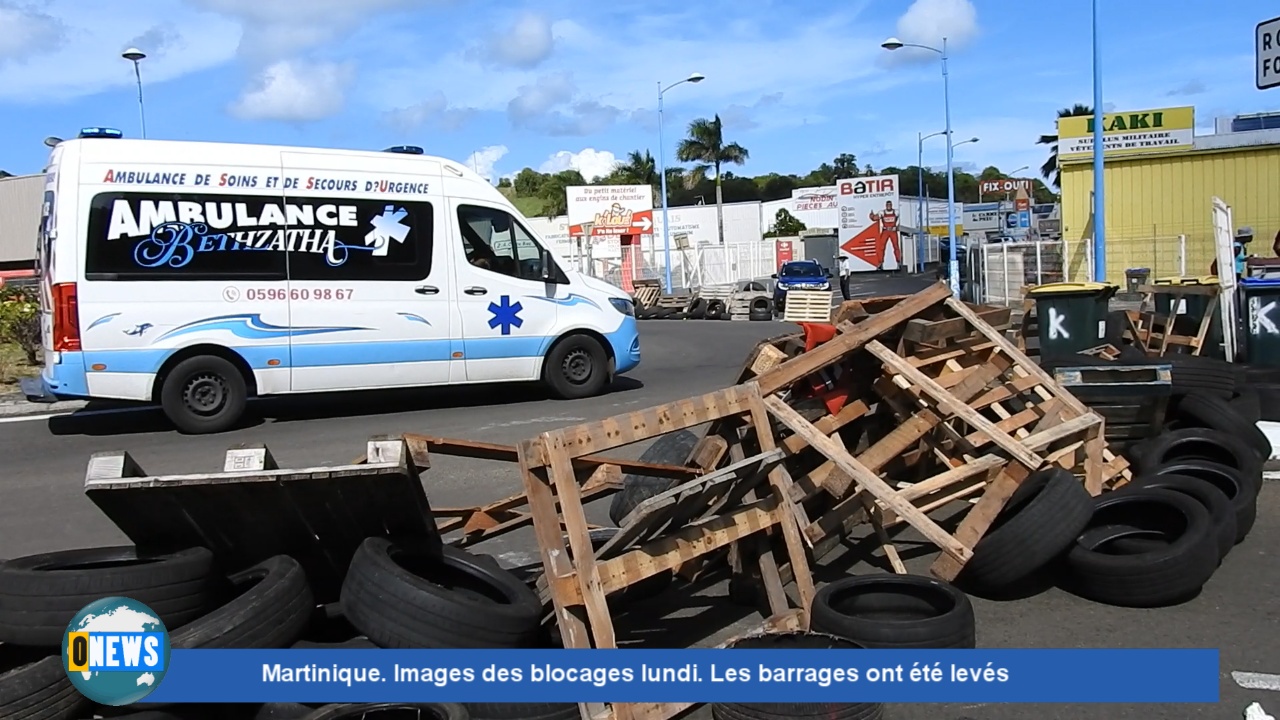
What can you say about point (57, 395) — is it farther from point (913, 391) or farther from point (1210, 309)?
point (1210, 309)

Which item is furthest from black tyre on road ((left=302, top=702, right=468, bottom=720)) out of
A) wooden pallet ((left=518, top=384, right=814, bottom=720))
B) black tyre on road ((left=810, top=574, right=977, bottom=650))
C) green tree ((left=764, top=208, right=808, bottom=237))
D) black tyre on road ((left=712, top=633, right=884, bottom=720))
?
green tree ((left=764, top=208, right=808, bottom=237))

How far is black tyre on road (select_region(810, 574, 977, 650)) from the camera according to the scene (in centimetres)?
401

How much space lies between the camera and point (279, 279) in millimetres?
10812

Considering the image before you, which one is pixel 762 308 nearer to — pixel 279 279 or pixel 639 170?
pixel 279 279

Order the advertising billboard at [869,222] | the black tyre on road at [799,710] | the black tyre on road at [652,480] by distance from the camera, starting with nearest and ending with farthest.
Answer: the black tyre on road at [799,710], the black tyre on road at [652,480], the advertising billboard at [869,222]

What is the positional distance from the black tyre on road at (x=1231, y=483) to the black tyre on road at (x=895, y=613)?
218cm

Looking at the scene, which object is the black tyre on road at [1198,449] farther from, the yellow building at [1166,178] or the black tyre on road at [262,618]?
the yellow building at [1166,178]

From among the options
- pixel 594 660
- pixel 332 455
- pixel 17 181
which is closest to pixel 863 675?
pixel 594 660

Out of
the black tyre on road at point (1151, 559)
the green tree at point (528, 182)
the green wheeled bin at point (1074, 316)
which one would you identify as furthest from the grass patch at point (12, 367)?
the green tree at point (528, 182)

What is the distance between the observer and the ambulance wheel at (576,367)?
40.5 ft

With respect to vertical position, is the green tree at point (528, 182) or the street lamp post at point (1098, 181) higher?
the green tree at point (528, 182)

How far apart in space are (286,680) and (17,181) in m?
57.3

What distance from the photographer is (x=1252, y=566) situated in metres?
5.45

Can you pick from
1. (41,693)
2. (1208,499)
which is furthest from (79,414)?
(1208,499)
